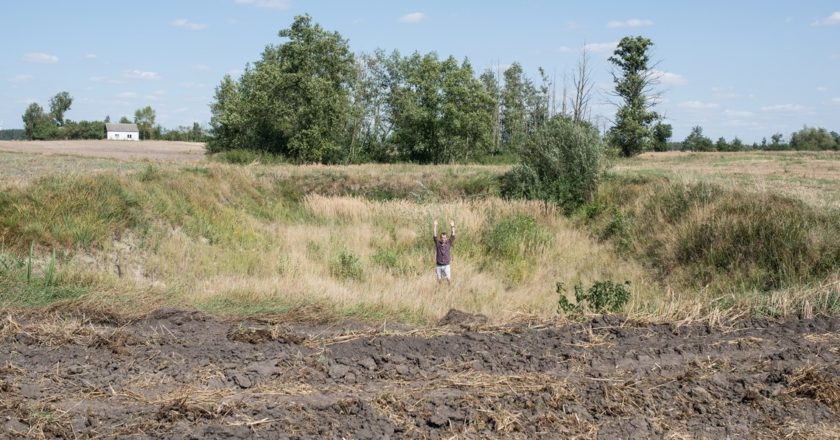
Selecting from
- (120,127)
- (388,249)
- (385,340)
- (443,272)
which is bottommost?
(388,249)

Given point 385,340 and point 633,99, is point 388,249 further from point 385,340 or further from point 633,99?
point 633,99

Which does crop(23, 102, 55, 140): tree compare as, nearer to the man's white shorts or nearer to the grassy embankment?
the grassy embankment

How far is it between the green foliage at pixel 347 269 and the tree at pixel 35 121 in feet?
329

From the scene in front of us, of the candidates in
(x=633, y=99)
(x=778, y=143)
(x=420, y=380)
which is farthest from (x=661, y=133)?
(x=420, y=380)

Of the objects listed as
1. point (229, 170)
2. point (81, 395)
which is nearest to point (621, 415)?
point (81, 395)

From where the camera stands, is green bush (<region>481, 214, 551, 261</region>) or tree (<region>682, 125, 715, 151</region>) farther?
tree (<region>682, 125, 715, 151</region>)

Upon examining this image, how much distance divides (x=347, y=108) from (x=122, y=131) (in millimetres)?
81102

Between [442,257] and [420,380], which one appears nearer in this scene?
[420,380]

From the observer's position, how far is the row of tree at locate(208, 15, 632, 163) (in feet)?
156

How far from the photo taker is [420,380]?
6176mm

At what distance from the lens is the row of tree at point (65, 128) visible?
102 metres

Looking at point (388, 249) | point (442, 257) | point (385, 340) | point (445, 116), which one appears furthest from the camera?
point (445, 116)

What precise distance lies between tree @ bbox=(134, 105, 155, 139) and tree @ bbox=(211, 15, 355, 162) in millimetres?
79497

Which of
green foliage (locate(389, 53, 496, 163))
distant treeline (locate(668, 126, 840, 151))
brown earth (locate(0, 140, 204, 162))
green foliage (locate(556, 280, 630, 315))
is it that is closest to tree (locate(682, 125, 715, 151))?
distant treeline (locate(668, 126, 840, 151))
